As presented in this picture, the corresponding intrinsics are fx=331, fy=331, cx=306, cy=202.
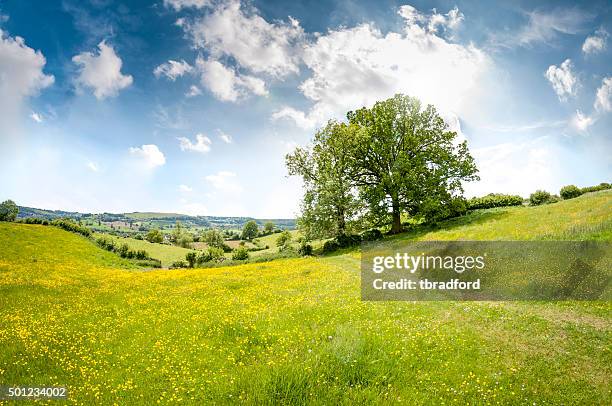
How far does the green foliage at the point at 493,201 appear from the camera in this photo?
49.3 m

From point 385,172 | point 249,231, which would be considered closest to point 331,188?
point 385,172

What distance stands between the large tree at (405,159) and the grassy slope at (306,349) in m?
26.0

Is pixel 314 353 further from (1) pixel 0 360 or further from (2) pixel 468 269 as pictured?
(2) pixel 468 269

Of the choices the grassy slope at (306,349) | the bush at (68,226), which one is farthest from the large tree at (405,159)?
the bush at (68,226)

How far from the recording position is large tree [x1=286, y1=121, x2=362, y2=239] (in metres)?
43.7

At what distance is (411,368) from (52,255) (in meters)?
47.7

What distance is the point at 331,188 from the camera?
4291 centimetres

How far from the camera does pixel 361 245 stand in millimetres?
43094

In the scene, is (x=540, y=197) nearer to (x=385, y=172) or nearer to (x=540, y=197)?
(x=540, y=197)

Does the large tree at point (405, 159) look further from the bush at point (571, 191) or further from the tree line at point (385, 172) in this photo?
the bush at point (571, 191)

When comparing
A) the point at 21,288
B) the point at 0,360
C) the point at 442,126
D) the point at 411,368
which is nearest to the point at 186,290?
the point at 21,288

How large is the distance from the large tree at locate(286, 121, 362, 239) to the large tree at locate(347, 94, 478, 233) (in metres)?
1.51

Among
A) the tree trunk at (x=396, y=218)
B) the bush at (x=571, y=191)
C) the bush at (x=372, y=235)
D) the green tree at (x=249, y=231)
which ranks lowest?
the green tree at (x=249, y=231)

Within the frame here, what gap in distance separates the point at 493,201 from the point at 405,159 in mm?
18748
